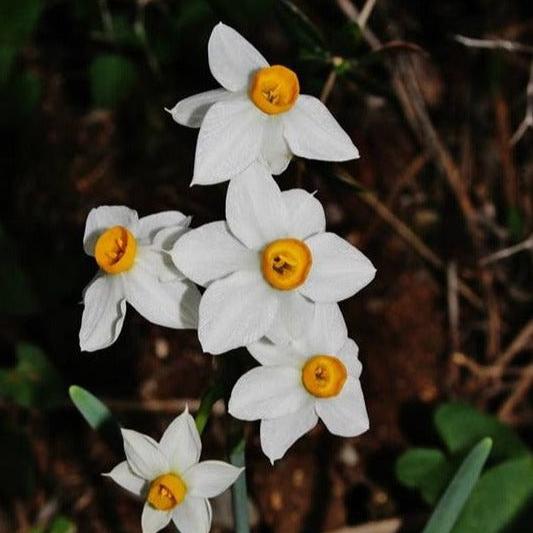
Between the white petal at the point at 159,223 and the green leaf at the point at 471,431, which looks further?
the green leaf at the point at 471,431

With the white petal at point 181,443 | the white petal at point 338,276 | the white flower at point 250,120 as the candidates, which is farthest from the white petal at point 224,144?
the white petal at point 181,443

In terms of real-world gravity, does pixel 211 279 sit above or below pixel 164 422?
above

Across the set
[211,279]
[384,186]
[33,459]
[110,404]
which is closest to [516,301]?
[384,186]

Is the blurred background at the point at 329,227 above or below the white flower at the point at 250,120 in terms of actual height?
below

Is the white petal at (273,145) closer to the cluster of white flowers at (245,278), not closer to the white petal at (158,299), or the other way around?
the cluster of white flowers at (245,278)

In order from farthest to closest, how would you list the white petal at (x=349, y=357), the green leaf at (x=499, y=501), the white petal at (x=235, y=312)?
the green leaf at (x=499, y=501), the white petal at (x=349, y=357), the white petal at (x=235, y=312)

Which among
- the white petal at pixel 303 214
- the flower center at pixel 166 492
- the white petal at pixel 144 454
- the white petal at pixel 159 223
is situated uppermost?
the white petal at pixel 303 214

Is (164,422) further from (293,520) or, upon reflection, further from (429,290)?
(429,290)

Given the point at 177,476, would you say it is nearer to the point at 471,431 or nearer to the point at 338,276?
the point at 338,276

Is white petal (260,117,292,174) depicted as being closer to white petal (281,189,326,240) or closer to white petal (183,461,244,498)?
white petal (281,189,326,240)
